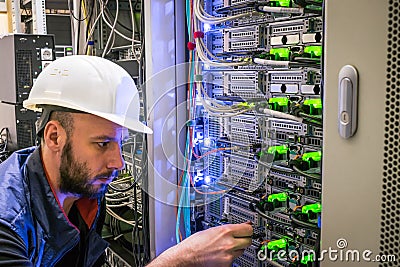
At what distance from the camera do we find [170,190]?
6.91ft

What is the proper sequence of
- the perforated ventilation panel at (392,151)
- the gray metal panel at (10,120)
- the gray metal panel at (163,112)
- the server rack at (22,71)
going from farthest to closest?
the gray metal panel at (10,120) < the server rack at (22,71) < the gray metal panel at (163,112) < the perforated ventilation panel at (392,151)

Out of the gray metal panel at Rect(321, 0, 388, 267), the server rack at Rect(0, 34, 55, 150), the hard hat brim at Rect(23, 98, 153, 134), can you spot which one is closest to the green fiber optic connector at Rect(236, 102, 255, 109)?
the hard hat brim at Rect(23, 98, 153, 134)

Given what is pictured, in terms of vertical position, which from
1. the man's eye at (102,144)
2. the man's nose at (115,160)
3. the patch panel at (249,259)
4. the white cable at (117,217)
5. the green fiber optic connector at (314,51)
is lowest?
the white cable at (117,217)

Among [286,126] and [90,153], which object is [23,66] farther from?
[286,126]

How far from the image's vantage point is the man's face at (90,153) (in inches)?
55.1

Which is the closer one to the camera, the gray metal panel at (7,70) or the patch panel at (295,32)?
the patch panel at (295,32)

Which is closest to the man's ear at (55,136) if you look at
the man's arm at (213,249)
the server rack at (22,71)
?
the man's arm at (213,249)

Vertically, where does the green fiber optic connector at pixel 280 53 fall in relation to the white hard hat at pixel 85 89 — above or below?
above

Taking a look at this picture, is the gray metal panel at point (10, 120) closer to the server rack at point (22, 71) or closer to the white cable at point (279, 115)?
the server rack at point (22, 71)

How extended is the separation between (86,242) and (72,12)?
169 cm

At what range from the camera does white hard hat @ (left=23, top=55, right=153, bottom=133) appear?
1.37 metres

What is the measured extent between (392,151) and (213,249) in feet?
2.26

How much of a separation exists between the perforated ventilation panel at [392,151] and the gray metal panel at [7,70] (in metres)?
2.59

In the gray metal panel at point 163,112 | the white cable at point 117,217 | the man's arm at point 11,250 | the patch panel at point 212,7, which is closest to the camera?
the man's arm at point 11,250
